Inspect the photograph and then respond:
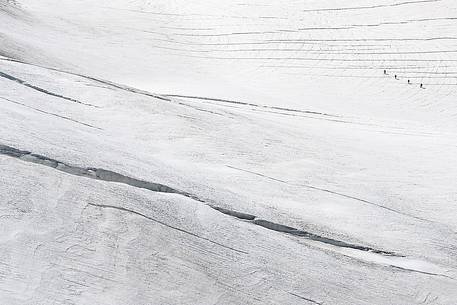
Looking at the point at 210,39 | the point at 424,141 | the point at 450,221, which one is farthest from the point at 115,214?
the point at 210,39

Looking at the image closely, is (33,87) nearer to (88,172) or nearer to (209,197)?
(88,172)

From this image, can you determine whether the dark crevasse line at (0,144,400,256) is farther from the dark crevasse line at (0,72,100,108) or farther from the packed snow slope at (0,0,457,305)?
the dark crevasse line at (0,72,100,108)

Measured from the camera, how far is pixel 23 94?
449 centimetres

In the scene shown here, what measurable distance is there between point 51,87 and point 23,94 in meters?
0.37

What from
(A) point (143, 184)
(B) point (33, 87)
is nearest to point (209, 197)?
(A) point (143, 184)

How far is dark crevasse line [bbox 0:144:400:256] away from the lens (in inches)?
145

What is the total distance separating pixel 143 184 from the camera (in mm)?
3809

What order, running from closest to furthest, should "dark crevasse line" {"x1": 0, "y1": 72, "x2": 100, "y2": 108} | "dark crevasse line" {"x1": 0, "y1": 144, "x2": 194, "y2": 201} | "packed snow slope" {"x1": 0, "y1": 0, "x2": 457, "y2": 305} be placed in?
"packed snow slope" {"x1": 0, "y1": 0, "x2": 457, "y2": 305} < "dark crevasse line" {"x1": 0, "y1": 144, "x2": 194, "y2": 201} < "dark crevasse line" {"x1": 0, "y1": 72, "x2": 100, "y2": 108}

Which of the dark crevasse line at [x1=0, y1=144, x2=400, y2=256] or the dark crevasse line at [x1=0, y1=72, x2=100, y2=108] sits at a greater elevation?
the dark crevasse line at [x1=0, y1=72, x2=100, y2=108]

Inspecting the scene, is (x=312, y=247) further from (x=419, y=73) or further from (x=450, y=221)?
(x=419, y=73)

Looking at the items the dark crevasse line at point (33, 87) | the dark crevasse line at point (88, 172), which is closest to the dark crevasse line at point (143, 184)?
the dark crevasse line at point (88, 172)

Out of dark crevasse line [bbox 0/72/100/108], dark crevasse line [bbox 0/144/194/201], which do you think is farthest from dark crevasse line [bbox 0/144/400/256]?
dark crevasse line [bbox 0/72/100/108]

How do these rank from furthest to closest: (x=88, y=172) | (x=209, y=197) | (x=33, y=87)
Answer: (x=33, y=87) → (x=209, y=197) → (x=88, y=172)

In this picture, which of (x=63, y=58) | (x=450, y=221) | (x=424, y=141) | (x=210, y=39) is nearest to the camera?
(x=450, y=221)
